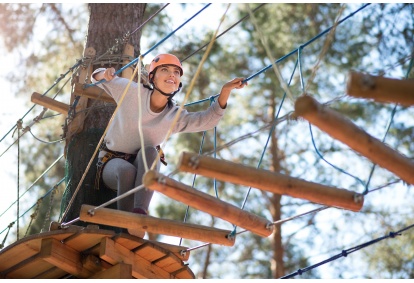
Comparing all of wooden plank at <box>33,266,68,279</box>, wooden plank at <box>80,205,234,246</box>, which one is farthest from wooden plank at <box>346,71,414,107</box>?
wooden plank at <box>33,266,68,279</box>

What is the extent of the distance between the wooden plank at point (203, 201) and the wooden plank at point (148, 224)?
1.36ft

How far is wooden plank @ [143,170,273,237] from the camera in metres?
3.83

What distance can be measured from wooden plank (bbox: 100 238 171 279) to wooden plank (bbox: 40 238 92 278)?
20cm

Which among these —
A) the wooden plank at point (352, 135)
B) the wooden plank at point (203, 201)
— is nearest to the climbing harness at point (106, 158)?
the wooden plank at point (203, 201)

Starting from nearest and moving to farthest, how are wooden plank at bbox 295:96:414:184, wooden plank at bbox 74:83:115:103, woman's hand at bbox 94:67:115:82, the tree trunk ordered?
1. wooden plank at bbox 295:96:414:184
2. woman's hand at bbox 94:67:115:82
3. the tree trunk
4. wooden plank at bbox 74:83:115:103

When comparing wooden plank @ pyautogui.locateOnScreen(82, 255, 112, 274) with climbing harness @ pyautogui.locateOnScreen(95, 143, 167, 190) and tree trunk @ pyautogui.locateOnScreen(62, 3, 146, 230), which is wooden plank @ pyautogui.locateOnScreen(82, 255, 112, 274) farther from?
climbing harness @ pyautogui.locateOnScreen(95, 143, 167, 190)

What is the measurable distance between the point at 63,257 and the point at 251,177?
1.67 m

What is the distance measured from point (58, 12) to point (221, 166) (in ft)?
25.0

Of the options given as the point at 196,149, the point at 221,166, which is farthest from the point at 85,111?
the point at 196,149

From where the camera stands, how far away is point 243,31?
452 inches

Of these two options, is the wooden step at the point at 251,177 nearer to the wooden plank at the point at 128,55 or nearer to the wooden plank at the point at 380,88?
the wooden plank at the point at 380,88

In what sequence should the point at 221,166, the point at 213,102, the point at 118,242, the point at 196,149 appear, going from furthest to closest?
the point at 196,149
the point at 213,102
the point at 118,242
the point at 221,166

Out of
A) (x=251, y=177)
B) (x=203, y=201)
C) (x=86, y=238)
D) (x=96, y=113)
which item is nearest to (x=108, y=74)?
(x=96, y=113)

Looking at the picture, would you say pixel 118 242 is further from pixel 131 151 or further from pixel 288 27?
pixel 288 27
